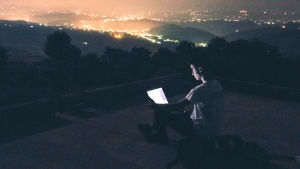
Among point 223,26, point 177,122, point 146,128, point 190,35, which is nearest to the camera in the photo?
point 177,122

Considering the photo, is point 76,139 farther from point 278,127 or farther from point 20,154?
point 278,127

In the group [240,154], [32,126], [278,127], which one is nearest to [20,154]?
[32,126]

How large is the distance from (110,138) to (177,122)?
61.8 inches

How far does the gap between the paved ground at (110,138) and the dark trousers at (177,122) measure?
0.45 metres

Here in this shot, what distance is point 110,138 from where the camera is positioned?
19.6 feet

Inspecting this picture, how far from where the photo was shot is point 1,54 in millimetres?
40312

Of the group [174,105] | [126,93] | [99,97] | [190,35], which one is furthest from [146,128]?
[190,35]

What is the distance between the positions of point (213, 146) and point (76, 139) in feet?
7.88

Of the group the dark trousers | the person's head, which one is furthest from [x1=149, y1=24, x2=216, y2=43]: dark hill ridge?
the person's head

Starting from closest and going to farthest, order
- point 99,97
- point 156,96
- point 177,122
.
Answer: point 177,122
point 156,96
point 99,97

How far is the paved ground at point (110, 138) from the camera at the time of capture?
16.2ft

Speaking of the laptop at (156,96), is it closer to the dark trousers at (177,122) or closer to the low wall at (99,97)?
the dark trousers at (177,122)

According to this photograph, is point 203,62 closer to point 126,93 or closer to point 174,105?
point 174,105

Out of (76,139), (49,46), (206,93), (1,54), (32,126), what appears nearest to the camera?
(206,93)
